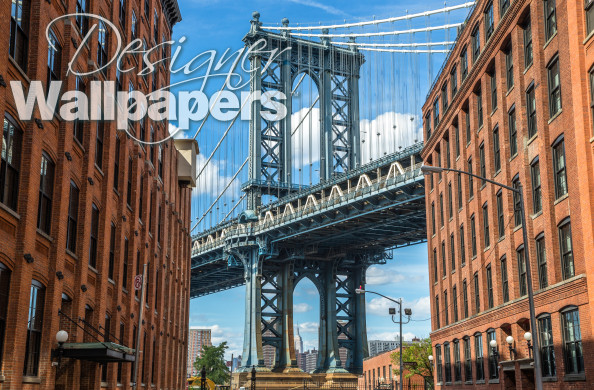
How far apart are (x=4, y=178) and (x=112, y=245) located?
13286 millimetres

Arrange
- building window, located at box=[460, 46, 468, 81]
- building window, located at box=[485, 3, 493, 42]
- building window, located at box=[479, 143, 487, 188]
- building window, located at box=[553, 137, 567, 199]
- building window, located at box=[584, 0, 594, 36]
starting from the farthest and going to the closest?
1. building window, located at box=[460, 46, 468, 81]
2. building window, located at box=[479, 143, 487, 188]
3. building window, located at box=[485, 3, 493, 42]
4. building window, located at box=[553, 137, 567, 199]
5. building window, located at box=[584, 0, 594, 36]

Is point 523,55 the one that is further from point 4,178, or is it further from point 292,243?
point 292,243

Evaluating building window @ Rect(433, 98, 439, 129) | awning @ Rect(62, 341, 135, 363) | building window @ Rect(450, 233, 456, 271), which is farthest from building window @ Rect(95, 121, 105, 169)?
building window @ Rect(433, 98, 439, 129)

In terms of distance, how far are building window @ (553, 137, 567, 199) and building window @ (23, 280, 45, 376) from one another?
1821cm

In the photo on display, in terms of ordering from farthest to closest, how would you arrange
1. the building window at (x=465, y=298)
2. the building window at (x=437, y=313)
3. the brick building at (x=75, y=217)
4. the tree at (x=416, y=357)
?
the tree at (x=416, y=357) → the building window at (x=437, y=313) → the building window at (x=465, y=298) → the brick building at (x=75, y=217)

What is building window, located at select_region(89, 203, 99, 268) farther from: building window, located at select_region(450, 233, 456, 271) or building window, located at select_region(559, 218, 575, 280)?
building window, located at select_region(450, 233, 456, 271)

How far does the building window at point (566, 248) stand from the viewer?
28.3 meters

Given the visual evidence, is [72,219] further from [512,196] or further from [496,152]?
[496,152]

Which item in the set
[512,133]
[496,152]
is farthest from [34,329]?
[496,152]

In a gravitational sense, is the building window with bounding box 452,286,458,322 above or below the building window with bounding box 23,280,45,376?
above

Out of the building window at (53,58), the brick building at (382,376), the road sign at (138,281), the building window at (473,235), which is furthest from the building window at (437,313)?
the building window at (53,58)

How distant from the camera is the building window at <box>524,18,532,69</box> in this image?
110ft

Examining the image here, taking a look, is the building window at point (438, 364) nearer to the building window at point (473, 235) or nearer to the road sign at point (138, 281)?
the building window at point (473, 235)

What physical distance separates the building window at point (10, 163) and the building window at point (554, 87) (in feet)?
62.2
